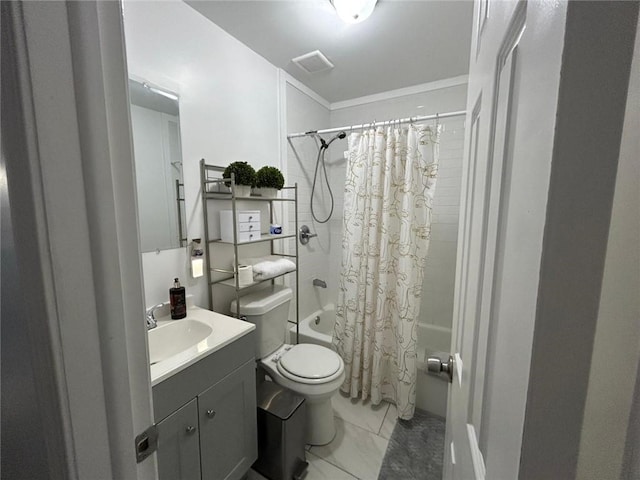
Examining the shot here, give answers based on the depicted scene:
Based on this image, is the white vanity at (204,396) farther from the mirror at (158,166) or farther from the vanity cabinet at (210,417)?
the mirror at (158,166)

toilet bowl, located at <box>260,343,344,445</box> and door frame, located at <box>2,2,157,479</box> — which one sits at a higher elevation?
door frame, located at <box>2,2,157,479</box>

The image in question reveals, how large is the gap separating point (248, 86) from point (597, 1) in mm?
1872

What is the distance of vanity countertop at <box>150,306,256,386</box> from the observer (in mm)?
929

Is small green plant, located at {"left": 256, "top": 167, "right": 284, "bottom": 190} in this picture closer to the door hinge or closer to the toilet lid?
the toilet lid

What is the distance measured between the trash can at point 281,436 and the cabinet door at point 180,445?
39cm

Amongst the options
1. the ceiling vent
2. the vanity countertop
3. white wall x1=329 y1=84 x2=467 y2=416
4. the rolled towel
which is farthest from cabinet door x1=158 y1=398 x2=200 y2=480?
the ceiling vent

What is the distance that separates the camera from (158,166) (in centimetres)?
129

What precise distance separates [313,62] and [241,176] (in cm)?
103

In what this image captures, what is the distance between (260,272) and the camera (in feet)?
5.03

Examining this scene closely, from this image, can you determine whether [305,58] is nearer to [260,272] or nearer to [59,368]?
[260,272]

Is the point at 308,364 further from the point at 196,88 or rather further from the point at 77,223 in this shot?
the point at 196,88

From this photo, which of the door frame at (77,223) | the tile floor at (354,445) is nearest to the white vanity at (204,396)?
the tile floor at (354,445)

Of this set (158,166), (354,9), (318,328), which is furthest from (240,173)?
(318,328)

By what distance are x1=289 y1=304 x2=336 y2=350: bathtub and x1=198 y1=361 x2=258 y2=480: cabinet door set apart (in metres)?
0.86
